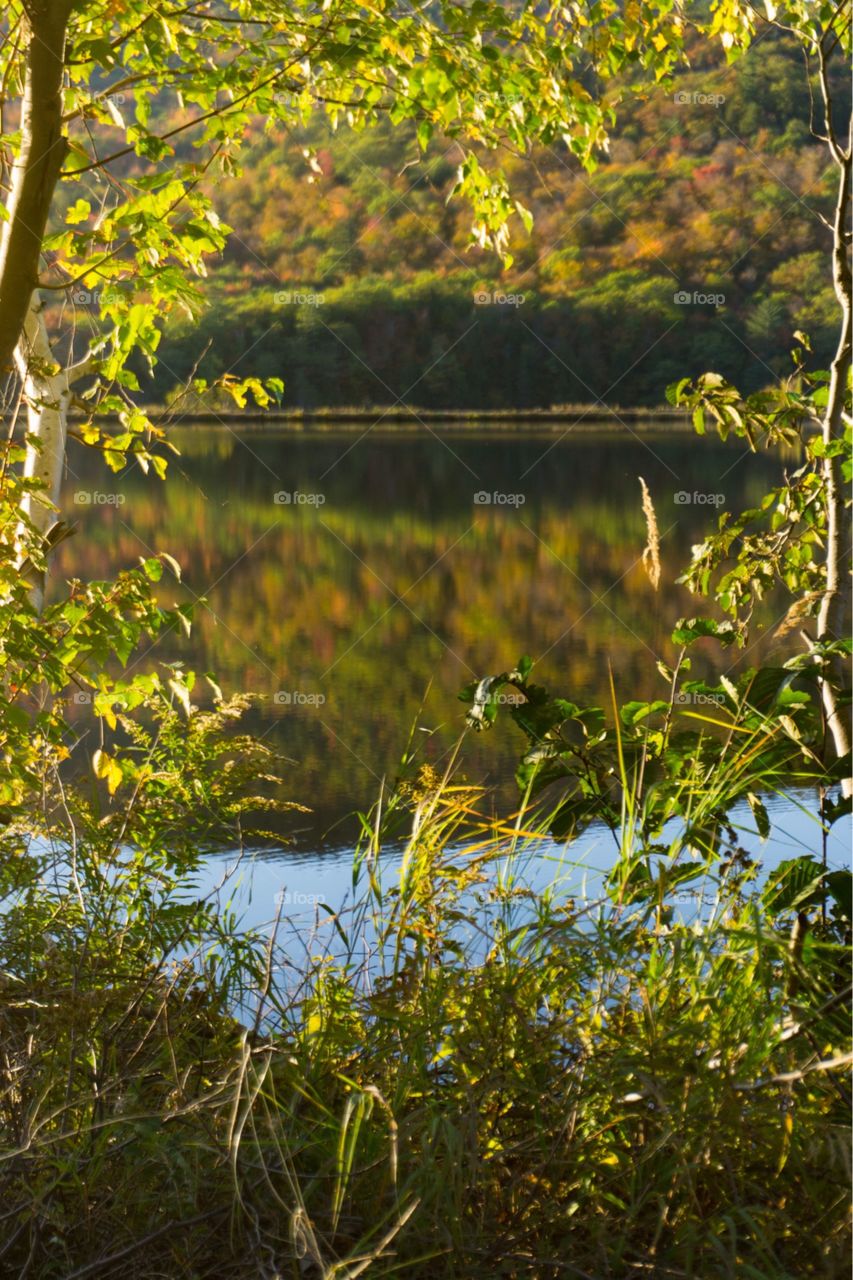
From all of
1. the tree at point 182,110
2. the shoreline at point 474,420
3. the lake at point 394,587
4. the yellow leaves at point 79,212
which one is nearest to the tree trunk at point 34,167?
the tree at point 182,110

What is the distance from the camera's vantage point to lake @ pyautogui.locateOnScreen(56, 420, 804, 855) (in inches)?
280

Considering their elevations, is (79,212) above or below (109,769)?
above

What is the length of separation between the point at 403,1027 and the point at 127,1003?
443 millimetres

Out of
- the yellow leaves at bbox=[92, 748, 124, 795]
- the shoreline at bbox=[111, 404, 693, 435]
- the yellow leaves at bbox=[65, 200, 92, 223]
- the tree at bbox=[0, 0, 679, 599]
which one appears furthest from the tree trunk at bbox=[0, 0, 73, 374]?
the shoreline at bbox=[111, 404, 693, 435]

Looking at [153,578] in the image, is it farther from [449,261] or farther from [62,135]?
[449,261]

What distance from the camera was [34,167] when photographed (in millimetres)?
2766

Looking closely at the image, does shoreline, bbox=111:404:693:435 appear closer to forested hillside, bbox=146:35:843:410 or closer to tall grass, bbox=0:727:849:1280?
forested hillside, bbox=146:35:843:410

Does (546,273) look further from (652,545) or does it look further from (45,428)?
(652,545)

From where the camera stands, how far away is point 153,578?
3.01 meters

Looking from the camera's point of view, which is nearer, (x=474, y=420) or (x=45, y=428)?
(x=45, y=428)

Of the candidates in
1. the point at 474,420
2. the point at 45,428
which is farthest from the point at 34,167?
the point at 474,420

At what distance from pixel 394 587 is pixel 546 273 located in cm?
2235

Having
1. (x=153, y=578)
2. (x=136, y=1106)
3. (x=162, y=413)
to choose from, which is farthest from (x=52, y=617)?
(x=136, y=1106)

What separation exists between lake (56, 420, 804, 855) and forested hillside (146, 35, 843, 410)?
2.63 m
